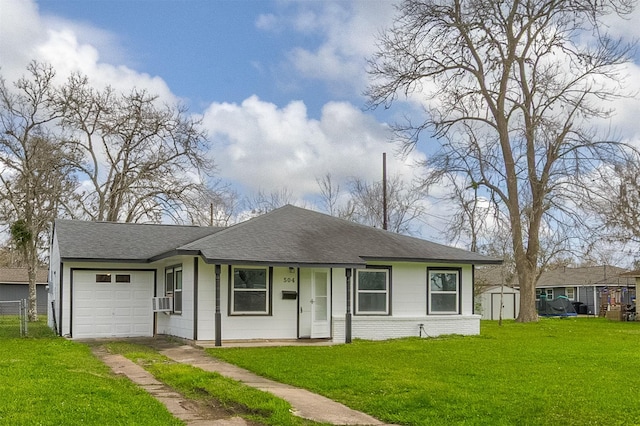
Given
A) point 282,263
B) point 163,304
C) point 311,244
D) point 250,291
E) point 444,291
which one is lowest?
point 163,304

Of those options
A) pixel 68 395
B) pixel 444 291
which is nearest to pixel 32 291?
pixel 444 291

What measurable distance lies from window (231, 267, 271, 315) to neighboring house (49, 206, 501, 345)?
0.03 metres

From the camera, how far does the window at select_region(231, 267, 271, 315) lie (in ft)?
59.4

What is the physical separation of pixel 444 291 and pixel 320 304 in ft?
13.9

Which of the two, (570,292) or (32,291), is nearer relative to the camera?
(32,291)

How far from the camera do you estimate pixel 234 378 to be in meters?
11.5

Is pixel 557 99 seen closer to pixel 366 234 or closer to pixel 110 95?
pixel 366 234

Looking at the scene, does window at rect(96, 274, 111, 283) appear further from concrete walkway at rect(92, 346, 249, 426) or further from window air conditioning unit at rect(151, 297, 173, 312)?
concrete walkway at rect(92, 346, 249, 426)

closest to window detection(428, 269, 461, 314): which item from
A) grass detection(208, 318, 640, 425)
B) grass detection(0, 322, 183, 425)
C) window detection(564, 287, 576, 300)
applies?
grass detection(208, 318, 640, 425)

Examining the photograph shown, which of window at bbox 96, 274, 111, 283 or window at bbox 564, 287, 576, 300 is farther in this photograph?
window at bbox 564, 287, 576, 300

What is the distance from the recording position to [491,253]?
4006 centimetres

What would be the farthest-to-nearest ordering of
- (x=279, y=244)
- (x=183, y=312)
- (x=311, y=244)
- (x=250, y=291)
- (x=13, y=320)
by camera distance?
(x=13, y=320)
(x=311, y=244)
(x=279, y=244)
(x=183, y=312)
(x=250, y=291)

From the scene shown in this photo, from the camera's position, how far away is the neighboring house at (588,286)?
47969mm

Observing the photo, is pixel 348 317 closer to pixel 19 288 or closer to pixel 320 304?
pixel 320 304
